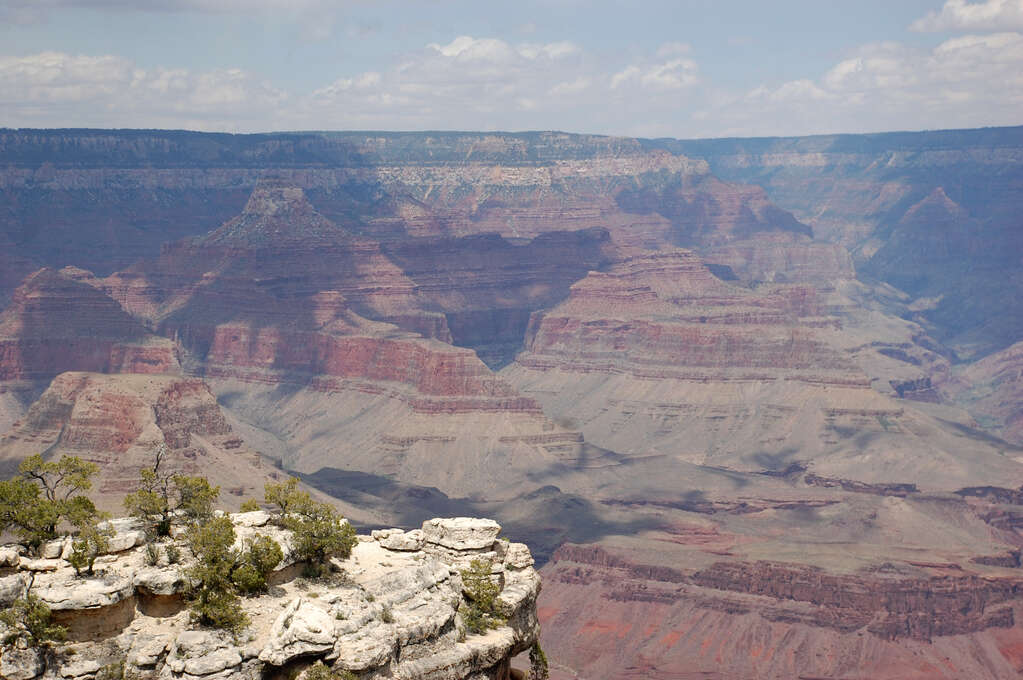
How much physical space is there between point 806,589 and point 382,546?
8741 centimetres

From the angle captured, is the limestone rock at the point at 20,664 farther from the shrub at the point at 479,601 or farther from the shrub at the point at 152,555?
the shrub at the point at 479,601

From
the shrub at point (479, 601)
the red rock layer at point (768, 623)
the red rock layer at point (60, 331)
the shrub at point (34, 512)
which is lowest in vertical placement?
the red rock layer at point (768, 623)

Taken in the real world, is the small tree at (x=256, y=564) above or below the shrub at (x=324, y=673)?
above

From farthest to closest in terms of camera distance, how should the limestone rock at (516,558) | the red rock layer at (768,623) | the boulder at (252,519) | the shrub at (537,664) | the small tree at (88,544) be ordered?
the red rock layer at (768,623), the shrub at (537,664), the limestone rock at (516,558), the boulder at (252,519), the small tree at (88,544)

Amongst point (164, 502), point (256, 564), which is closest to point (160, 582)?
point (256, 564)

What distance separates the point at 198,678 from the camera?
3409 centimetres

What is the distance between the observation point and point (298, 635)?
34875mm

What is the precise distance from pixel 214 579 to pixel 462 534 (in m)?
8.88

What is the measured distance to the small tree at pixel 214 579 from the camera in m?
35.7

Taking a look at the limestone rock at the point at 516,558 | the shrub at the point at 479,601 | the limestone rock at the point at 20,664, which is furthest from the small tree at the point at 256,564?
the limestone rock at the point at 516,558

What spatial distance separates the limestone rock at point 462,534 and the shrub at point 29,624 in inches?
470

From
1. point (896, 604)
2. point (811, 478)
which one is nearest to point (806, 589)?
point (896, 604)

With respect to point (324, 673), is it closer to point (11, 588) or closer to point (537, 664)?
point (11, 588)

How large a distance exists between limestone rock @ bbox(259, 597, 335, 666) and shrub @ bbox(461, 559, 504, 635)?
476cm
